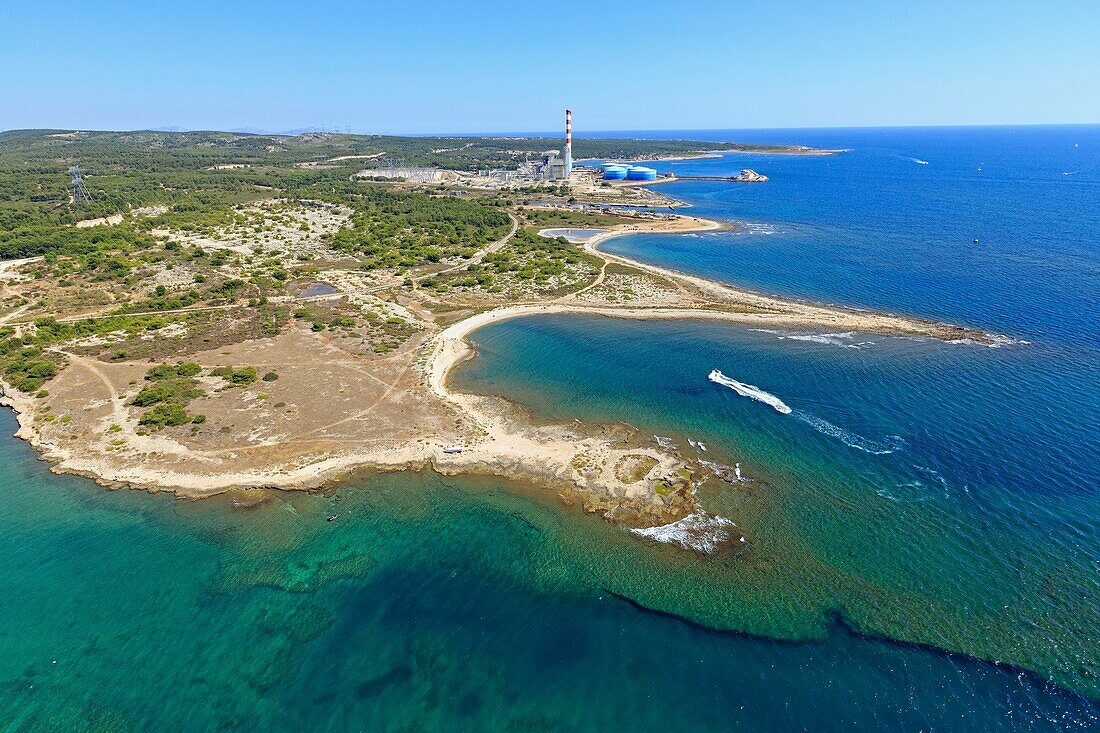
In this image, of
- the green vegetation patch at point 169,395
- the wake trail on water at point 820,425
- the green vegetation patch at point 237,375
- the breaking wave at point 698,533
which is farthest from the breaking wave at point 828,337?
→ the green vegetation patch at point 169,395

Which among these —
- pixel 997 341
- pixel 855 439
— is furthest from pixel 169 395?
pixel 997 341

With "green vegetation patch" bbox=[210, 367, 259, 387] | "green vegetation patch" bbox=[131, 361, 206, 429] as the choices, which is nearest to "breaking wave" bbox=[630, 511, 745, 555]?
"green vegetation patch" bbox=[131, 361, 206, 429]

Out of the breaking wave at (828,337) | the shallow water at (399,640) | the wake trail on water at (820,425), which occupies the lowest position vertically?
the shallow water at (399,640)

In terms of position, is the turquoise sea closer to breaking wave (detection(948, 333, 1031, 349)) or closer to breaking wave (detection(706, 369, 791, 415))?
breaking wave (detection(706, 369, 791, 415))

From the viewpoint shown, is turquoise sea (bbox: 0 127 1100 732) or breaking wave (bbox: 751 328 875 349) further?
breaking wave (bbox: 751 328 875 349)

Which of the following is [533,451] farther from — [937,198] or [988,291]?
[937,198]

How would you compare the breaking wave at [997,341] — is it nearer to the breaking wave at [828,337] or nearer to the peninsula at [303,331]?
the peninsula at [303,331]

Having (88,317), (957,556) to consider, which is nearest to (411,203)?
(88,317)

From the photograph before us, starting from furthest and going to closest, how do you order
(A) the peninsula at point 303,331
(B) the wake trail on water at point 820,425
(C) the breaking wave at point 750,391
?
(C) the breaking wave at point 750,391 < (B) the wake trail on water at point 820,425 < (A) the peninsula at point 303,331
